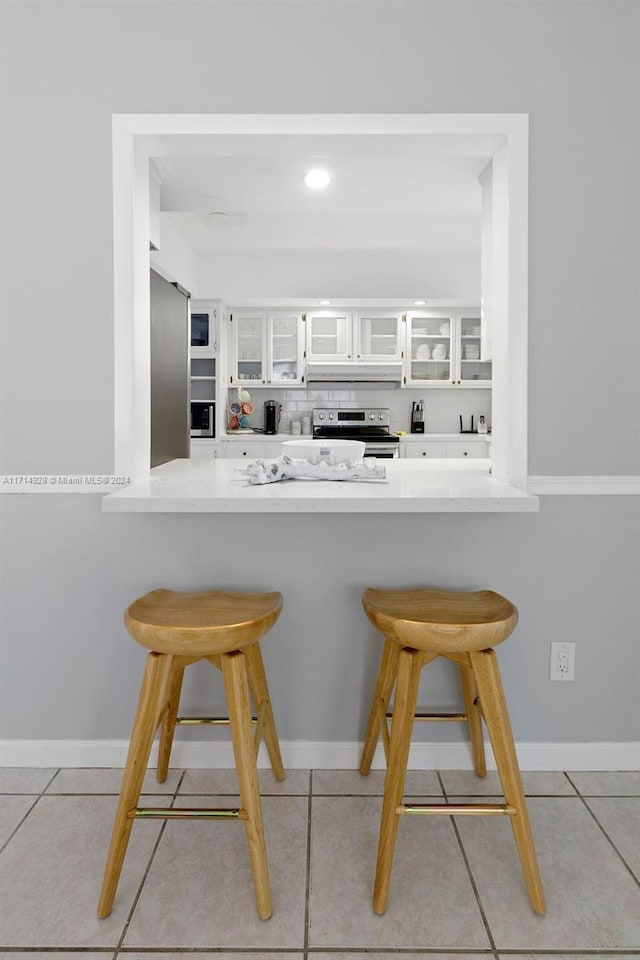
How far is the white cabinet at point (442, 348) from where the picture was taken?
5.82 metres

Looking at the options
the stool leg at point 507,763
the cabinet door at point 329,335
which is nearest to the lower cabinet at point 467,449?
the cabinet door at point 329,335

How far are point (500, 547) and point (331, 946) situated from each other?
1187mm

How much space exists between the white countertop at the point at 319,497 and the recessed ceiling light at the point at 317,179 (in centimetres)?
151

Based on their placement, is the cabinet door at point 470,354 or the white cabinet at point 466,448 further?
the cabinet door at point 470,354

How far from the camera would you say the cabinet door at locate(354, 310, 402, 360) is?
5.81 m

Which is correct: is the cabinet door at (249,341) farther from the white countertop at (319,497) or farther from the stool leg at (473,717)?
the stool leg at (473,717)

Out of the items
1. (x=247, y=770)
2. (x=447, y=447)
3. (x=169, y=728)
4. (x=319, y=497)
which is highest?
(x=447, y=447)

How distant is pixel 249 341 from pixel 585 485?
4.32 meters

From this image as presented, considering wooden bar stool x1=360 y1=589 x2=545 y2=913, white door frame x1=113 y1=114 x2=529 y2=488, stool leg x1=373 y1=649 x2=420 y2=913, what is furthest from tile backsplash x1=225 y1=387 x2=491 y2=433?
stool leg x1=373 y1=649 x2=420 y2=913

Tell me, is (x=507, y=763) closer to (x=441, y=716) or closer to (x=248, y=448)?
(x=441, y=716)

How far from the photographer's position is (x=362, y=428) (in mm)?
5711

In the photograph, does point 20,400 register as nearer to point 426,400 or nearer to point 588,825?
point 588,825

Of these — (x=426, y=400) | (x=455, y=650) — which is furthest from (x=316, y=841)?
(x=426, y=400)

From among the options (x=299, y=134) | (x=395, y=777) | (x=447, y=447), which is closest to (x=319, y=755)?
(x=395, y=777)
